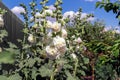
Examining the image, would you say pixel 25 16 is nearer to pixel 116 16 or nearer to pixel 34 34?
pixel 34 34

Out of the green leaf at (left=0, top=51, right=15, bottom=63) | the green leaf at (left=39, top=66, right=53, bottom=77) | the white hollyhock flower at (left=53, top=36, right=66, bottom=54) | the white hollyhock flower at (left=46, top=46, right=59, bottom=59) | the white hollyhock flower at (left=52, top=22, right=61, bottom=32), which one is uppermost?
the white hollyhock flower at (left=52, top=22, right=61, bottom=32)

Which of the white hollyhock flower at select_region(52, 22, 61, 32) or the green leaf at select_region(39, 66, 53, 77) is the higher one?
the white hollyhock flower at select_region(52, 22, 61, 32)

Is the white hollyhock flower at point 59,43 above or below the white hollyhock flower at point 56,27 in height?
below

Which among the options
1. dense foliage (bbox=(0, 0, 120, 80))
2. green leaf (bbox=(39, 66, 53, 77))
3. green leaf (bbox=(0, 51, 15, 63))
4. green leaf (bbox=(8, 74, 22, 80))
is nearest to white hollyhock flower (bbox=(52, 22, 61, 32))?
dense foliage (bbox=(0, 0, 120, 80))

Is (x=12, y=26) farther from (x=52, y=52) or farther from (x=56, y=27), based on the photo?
(x=52, y=52)

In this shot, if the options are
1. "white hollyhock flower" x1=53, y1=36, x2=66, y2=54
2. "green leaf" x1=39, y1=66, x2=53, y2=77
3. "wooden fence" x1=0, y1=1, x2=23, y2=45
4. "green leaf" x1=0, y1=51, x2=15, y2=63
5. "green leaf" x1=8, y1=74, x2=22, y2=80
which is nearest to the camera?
"green leaf" x1=0, y1=51, x2=15, y2=63

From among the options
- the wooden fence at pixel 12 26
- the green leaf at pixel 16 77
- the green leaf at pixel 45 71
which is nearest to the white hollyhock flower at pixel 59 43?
the green leaf at pixel 45 71

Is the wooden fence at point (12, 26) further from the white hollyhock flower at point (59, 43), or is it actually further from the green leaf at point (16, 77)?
the white hollyhock flower at point (59, 43)

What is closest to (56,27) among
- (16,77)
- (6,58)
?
(16,77)

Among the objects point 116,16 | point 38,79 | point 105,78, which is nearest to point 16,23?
point 116,16

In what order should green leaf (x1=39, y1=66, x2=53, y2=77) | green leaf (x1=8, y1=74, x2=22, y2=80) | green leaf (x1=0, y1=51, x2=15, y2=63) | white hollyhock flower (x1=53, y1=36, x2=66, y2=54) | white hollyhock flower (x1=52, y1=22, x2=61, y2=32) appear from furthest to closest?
green leaf (x1=8, y1=74, x2=22, y2=80) < green leaf (x1=39, y1=66, x2=53, y2=77) < white hollyhock flower (x1=52, y1=22, x2=61, y2=32) < white hollyhock flower (x1=53, y1=36, x2=66, y2=54) < green leaf (x1=0, y1=51, x2=15, y2=63)

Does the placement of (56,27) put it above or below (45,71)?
above

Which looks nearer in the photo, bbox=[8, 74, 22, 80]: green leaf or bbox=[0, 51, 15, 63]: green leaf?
bbox=[0, 51, 15, 63]: green leaf

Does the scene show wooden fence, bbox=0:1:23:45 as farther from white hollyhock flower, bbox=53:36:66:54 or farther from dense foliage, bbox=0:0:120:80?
white hollyhock flower, bbox=53:36:66:54
